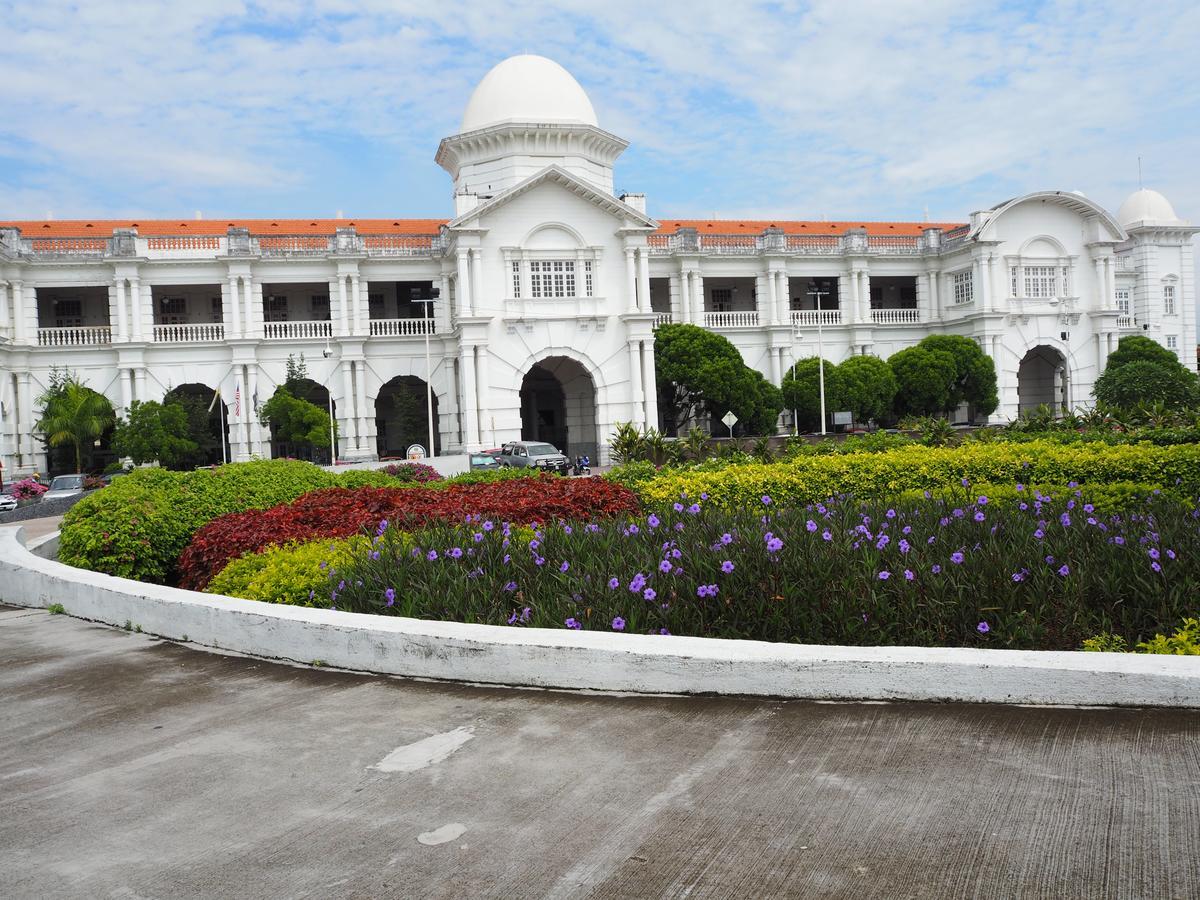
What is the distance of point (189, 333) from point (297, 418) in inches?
331

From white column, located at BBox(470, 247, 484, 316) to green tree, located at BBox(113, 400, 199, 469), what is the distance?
11942mm

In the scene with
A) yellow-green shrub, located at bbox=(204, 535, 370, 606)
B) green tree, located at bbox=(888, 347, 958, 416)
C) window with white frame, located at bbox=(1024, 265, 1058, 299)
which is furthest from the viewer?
window with white frame, located at bbox=(1024, 265, 1058, 299)

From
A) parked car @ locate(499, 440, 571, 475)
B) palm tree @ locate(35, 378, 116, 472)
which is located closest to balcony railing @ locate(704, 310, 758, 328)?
parked car @ locate(499, 440, 571, 475)

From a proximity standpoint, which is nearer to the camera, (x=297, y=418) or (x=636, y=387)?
(x=297, y=418)

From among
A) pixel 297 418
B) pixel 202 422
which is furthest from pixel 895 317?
pixel 202 422

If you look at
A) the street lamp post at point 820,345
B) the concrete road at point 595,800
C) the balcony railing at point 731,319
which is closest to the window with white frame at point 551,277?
the balcony railing at point 731,319

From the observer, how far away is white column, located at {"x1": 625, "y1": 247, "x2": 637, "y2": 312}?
4209 cm

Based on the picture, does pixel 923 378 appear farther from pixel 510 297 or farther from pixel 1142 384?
pixel 510 297

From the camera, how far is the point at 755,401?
4312 cm

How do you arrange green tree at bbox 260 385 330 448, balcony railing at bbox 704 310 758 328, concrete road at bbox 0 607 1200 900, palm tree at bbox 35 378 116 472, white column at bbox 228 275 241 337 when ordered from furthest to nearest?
balcony railing at bbox 704 310 758 328
white column at bbox 228 275 241 337
green tree at bbox 260 385 330 448
palm tree at bbox 35 378 116 472
concrete road at bbox 0 607 1200 900

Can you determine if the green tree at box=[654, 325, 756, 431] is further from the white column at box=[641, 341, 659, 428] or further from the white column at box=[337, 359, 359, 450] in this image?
the white column at box=[337, 359, 359, 450]

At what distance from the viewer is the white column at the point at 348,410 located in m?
43.3

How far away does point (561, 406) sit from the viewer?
1966 inches

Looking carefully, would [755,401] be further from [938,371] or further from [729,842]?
[729,842]
